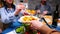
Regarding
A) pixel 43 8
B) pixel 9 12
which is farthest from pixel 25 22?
pixel 43 8

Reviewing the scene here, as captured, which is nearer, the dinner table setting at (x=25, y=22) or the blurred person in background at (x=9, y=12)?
the dinner table setting at (x=25, y=22)

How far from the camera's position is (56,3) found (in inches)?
56.9

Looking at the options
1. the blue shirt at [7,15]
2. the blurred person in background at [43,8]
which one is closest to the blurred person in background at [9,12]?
the blue shirt at [7,15]

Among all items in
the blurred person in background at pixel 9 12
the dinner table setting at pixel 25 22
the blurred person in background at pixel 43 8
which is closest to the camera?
the dinner table setting at pixel 25 22

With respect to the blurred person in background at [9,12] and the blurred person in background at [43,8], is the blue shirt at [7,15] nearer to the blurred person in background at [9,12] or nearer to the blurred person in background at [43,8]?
the blurred person in background at [9,12]

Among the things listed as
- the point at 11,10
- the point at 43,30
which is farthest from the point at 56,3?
the point at 43,30

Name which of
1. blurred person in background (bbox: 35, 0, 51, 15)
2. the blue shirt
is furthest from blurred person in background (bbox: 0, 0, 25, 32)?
blurred person in background (bbox: 35, 0, 51, 15)

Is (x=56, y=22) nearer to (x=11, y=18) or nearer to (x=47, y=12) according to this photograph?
(x=47, y=12)

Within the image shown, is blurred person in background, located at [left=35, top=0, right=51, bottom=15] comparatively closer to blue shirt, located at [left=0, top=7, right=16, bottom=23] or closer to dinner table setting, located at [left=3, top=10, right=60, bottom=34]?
dinner table setting, located at [left=3, top=10, right=60, bottom=34]

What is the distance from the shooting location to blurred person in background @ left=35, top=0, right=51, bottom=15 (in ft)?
4.66

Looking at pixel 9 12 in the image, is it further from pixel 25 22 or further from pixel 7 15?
pixel 25 22

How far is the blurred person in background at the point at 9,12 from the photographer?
1250mm

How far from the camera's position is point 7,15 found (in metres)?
1.28

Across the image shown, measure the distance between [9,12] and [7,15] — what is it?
3 centimetres
